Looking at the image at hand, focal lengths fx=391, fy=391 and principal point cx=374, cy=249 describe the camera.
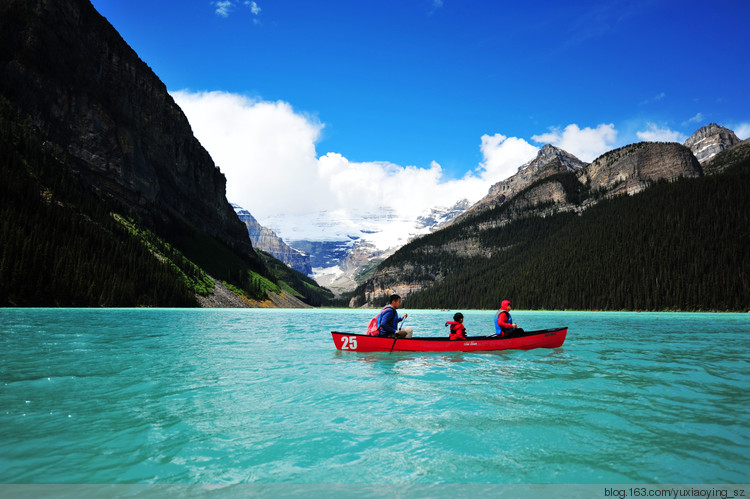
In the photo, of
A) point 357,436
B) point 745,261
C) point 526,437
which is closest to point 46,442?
point 357,436

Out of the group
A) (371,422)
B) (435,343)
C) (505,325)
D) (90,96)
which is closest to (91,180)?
(90,96)

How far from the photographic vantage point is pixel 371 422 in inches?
421

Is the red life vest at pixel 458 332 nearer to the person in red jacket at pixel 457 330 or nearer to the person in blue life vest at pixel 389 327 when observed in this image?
the person in red jacket at pixel 457 330

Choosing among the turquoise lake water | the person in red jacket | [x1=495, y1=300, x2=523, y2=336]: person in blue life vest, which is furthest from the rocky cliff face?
[x1=495, y1=300, x2=523, y2=336]: person in blue life vest

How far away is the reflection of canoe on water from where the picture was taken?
76.6 feet

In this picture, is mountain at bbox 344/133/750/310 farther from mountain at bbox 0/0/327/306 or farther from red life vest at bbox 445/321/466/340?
mountain at bbox 0/0/327/306

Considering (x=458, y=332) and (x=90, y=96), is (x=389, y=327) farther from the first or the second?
(x=90, y=96)

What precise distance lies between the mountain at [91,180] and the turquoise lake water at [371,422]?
83000mm

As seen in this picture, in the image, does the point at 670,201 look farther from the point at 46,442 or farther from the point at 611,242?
the point at 46,442

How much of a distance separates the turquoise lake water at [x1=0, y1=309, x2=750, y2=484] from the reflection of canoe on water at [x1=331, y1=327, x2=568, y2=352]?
2594 millimetres

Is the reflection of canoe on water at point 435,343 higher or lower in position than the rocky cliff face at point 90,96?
lower

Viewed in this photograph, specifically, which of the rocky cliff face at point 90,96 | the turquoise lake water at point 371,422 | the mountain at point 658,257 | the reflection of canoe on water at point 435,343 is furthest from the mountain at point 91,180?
the mountain at point 658,257

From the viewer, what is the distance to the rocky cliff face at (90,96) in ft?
416

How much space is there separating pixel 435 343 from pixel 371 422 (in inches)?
542
